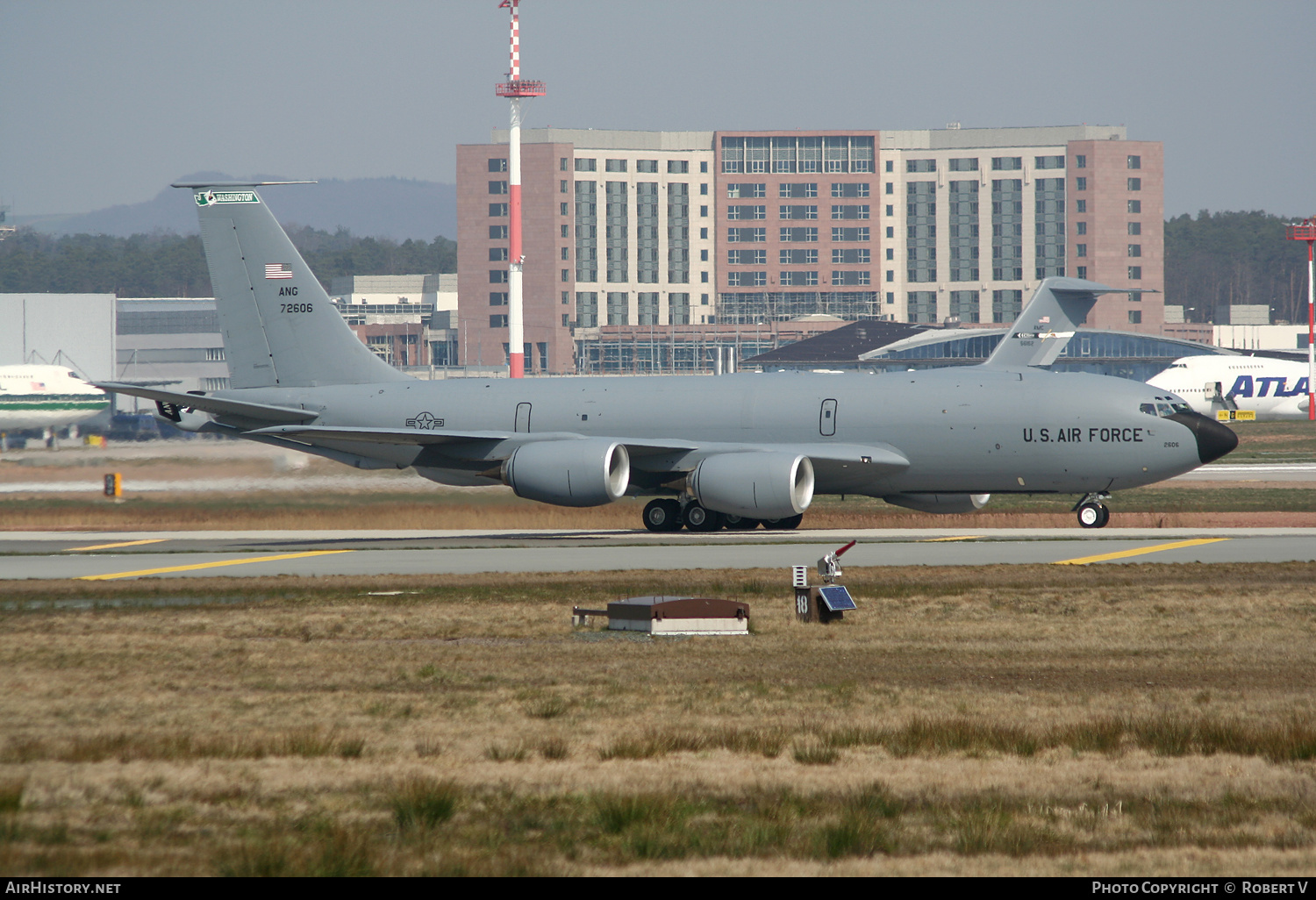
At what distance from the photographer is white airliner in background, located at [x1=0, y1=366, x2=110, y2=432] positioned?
75.2 metres

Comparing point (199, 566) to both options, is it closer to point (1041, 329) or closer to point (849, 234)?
point (1041, 329)

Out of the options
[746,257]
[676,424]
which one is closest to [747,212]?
[746,257]

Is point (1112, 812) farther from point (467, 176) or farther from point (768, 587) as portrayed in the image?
point (467, 176)

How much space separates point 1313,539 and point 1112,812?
947 inches

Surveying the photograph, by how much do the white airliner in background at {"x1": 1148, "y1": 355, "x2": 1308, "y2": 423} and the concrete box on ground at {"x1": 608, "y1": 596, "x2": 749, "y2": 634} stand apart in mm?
100201

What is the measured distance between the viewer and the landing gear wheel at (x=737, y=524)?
37375mm

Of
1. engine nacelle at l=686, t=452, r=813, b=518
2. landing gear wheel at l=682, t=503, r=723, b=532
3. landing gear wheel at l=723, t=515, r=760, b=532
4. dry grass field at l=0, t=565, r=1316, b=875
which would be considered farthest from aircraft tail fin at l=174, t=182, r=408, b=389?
dry grass field at l=0, t=565, r=1316, b=875

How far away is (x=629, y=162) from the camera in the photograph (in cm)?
19012

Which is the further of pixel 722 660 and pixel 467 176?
pixel 467 176

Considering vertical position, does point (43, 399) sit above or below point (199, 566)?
above

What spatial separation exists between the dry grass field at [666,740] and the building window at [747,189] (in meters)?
170

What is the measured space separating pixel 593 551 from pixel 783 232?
161 metres

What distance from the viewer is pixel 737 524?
3803 cm

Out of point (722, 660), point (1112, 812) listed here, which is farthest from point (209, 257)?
point (1112, 812)
